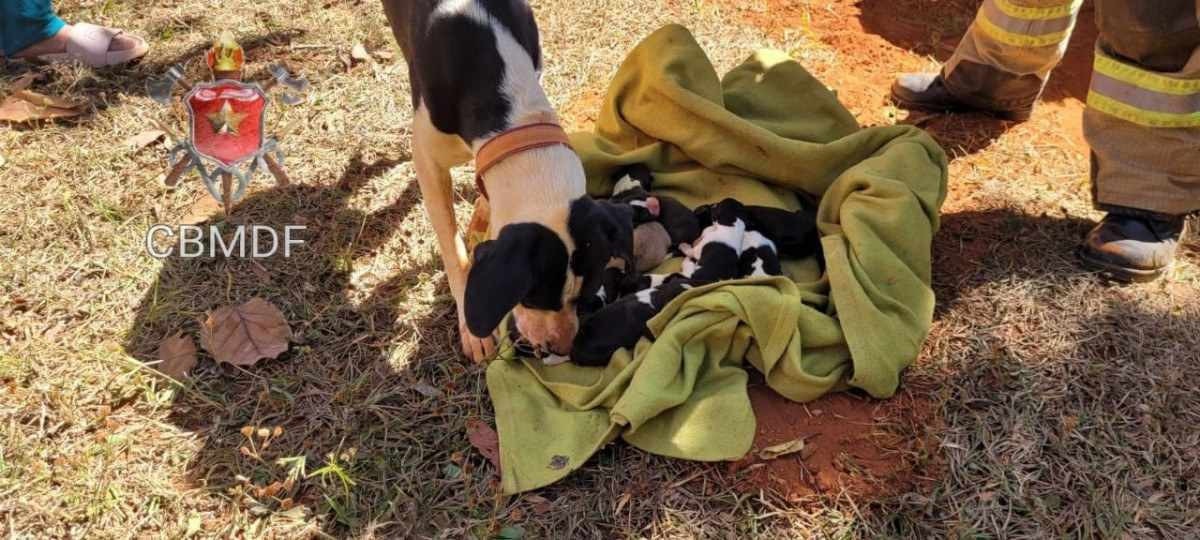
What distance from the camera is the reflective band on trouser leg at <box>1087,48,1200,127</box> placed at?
2957mm

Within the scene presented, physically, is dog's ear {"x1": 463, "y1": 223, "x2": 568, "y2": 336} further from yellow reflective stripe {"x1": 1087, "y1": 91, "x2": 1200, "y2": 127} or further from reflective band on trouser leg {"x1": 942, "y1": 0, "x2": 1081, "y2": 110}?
reflective band on trouser leg {"x1": 942, "y1": 0, "x2": 1081, "y2": 110}

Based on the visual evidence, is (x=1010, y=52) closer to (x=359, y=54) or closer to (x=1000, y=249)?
(x=1000, y=249)

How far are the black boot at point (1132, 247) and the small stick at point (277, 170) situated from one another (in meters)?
3.23

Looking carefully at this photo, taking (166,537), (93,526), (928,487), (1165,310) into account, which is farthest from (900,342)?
(93,526)

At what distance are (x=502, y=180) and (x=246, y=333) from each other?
1186 millimetres

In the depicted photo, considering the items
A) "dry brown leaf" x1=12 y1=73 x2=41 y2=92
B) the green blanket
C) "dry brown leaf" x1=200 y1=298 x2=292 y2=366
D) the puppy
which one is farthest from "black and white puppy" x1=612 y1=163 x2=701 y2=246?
"dry brown leaf" x1=12 y1=73 x2=41 y2=92

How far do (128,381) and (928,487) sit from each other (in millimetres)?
2581

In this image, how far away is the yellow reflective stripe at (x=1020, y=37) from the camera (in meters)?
3.55

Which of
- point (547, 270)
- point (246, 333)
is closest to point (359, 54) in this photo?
point (246, 333)

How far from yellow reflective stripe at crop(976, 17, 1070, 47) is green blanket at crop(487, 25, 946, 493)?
0.68 meters

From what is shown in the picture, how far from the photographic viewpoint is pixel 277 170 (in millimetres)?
3627

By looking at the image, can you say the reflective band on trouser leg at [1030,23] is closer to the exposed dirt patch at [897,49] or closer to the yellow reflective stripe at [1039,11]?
the yellow reflective stripe at [1039,11]

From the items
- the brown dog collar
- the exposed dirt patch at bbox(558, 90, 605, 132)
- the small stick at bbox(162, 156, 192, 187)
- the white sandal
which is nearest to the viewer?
the brown dog collar

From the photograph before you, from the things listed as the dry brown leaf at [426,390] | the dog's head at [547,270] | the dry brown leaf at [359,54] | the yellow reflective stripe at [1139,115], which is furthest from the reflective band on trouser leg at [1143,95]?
the dry brown leaf at [359,54]
